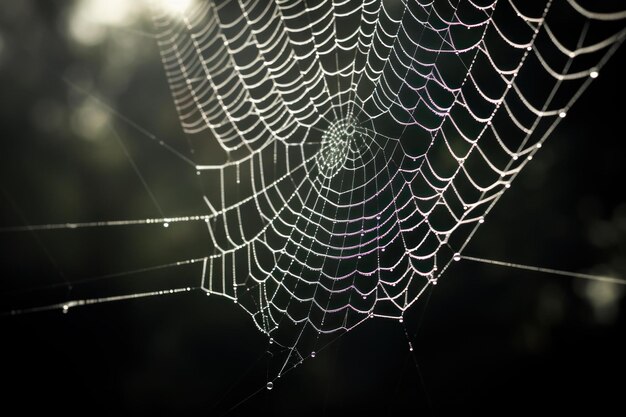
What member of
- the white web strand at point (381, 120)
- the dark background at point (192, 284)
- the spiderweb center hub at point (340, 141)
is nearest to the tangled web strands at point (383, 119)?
the white web strand at point (381, 120)

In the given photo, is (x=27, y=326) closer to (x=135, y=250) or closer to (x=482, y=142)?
(x=135, y=250)

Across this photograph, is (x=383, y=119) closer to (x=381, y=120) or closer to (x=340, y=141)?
(x=381, y=120)

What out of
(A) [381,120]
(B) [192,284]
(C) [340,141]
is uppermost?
(A) [381,120]

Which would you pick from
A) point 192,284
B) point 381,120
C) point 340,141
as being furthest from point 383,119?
point 192,284

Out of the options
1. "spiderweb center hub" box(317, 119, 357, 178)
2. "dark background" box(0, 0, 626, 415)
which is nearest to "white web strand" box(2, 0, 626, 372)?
"dark background" box(0, 0, 626, 415)

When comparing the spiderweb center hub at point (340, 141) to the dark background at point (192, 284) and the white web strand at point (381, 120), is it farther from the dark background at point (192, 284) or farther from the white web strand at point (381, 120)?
the dark background at point (192, 284)

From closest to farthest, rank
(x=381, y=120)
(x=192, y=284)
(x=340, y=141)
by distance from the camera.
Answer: (x=340, y=141)
(x=381, y=120)
(x=192, y=284)

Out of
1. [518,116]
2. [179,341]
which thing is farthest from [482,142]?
[179,341]

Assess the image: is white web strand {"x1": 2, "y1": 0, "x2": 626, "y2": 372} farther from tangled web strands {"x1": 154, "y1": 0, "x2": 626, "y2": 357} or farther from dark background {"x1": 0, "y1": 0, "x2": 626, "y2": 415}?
dark background {"x1": 0, "y1": 0, "x2": 626, "y2": 415}
